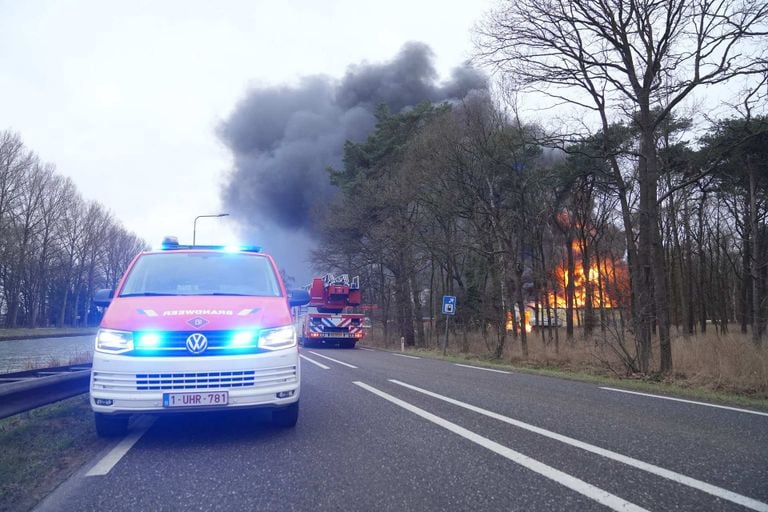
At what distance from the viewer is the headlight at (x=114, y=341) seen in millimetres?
4789

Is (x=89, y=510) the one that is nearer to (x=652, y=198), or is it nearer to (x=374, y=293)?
(x=652, y=198)

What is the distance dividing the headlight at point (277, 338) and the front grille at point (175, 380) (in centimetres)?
29

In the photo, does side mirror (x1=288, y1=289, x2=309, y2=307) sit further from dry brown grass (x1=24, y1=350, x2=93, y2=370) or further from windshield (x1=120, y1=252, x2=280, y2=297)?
dry brown grass (x1=24, y1=350, x2=93, y2=370)

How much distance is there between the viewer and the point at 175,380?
4.69 meters

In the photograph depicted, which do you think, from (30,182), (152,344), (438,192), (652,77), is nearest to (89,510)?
(152,344)

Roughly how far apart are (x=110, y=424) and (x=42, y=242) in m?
46.5

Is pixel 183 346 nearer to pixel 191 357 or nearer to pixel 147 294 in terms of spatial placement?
pixel 191 357

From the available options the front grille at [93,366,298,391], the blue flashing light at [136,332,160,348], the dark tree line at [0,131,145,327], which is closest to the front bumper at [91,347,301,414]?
the front grille at [93,366,298,391]

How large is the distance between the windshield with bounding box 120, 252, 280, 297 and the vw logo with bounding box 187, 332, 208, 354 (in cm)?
102

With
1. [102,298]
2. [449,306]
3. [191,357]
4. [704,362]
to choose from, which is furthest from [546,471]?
[449,306]

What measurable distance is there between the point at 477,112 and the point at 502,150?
1789mm

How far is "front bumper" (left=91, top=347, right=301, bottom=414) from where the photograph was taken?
4668mm

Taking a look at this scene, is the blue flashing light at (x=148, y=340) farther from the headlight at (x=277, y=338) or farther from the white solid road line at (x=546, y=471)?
the white solid road line at (x=546, y=471)

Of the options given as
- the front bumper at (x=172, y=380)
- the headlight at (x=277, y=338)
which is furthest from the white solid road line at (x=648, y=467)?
the front bumper at (x=172, y=380)
